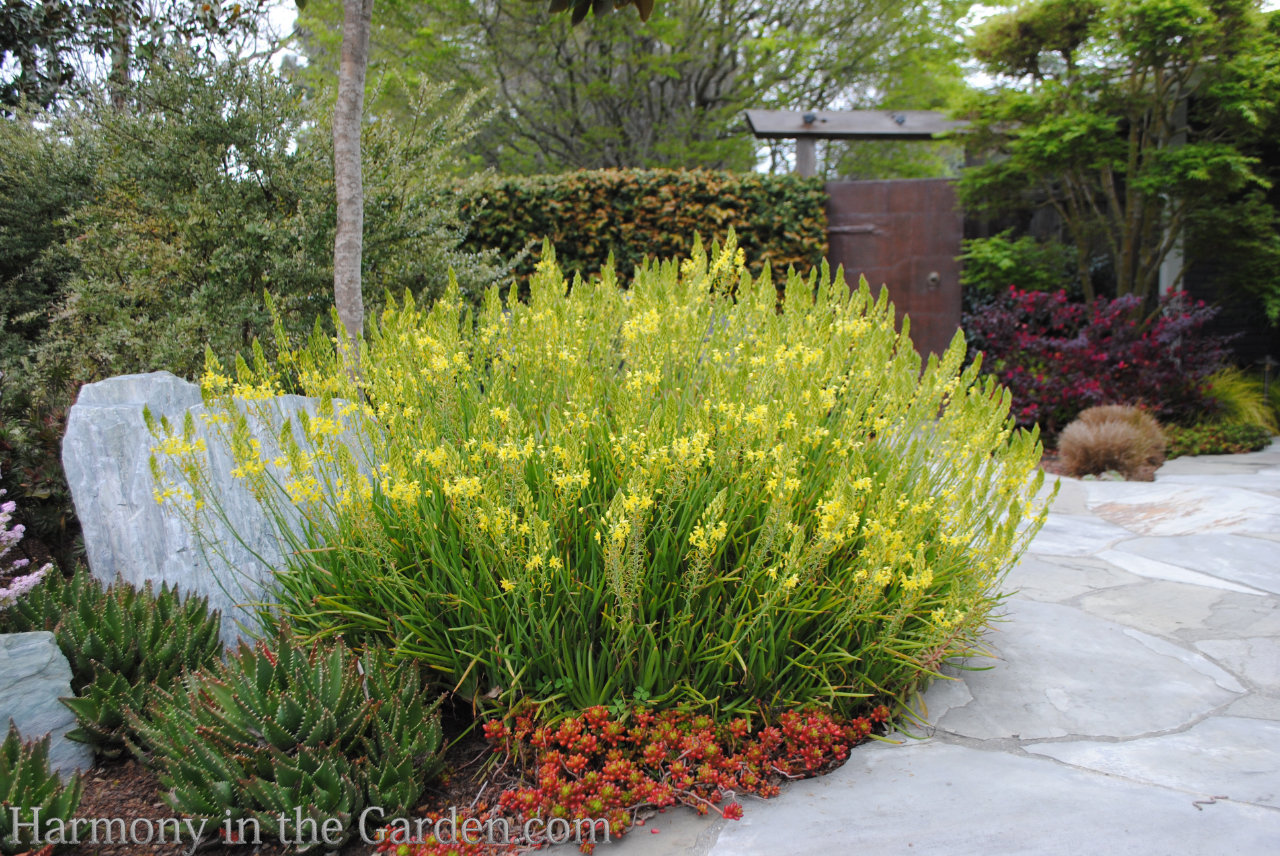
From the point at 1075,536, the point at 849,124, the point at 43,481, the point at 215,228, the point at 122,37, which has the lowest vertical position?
the point at 1075,536

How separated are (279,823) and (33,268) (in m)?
6.64

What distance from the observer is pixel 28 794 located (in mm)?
1766

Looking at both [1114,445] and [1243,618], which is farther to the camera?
[1114,445]

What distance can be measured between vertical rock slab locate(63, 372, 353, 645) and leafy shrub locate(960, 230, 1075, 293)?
25.9ft

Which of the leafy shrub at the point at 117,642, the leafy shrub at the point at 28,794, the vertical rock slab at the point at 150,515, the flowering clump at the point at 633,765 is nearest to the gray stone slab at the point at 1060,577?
the flowering clump at the point at 633,765

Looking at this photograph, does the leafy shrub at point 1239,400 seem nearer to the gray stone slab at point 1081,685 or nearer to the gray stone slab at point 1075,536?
the gray stone slab at point 1075,536

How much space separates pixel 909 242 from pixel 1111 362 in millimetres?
2854

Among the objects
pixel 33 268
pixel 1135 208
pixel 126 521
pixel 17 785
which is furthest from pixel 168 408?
pixel 1135 208

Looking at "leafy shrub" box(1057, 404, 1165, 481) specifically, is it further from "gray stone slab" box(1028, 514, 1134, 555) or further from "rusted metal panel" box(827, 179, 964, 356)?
"rusted metal panel" box(827, 179, 964, 356)

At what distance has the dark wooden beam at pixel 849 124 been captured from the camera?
9703 mm

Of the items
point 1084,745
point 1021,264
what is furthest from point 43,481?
point 1021,264

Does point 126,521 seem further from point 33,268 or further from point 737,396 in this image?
point 33,268

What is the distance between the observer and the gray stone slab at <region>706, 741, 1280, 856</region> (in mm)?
1744

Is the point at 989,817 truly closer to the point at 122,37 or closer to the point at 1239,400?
the point at 1239,400
